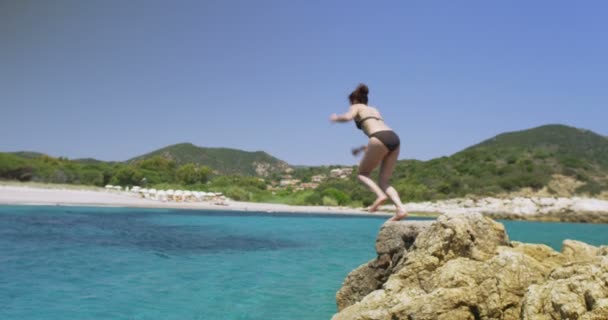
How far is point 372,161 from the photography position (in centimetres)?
572

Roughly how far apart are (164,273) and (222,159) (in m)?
115

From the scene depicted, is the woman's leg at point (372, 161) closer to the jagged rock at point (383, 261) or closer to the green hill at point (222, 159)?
the jagged rock at point (383, 261)

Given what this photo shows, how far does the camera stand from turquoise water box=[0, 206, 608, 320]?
8352 millimetres

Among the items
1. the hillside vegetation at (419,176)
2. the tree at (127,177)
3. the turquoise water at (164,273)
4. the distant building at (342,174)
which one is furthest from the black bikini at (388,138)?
the distant building at (342,174)

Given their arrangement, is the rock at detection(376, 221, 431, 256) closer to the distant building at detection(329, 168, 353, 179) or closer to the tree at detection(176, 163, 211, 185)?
the tree at detection(176, 163, 211, 185)

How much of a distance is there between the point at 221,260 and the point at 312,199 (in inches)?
1552

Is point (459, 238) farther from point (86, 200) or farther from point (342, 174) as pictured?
point (342, 174)

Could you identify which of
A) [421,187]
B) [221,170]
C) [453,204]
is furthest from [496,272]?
[221,170]

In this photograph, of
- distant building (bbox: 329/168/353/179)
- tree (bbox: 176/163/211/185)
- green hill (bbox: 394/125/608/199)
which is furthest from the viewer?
distant building (bbox: 329/168/353/179)

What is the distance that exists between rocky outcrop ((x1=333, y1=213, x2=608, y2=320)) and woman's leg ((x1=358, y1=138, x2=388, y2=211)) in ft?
2.56

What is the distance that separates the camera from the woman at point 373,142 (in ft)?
18.4

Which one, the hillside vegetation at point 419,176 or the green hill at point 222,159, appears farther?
the green hill at point 222,159

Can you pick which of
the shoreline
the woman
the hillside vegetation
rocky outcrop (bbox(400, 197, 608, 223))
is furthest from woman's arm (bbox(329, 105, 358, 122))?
the hillside vegetation

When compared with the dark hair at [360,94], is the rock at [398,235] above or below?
below
